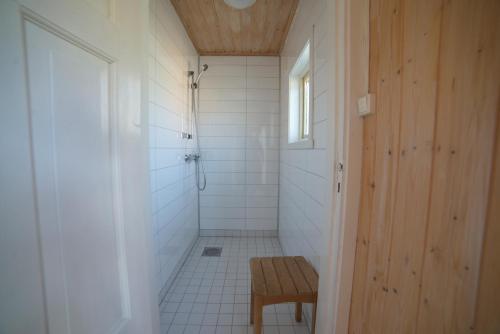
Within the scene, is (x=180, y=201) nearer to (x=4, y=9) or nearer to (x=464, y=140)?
(x=4, y=9)

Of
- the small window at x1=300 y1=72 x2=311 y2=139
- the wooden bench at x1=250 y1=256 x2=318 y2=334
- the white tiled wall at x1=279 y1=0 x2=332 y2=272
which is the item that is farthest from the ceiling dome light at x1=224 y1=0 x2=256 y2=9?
the wooden bench at x1=250 y1=256 x2=318 y2=334

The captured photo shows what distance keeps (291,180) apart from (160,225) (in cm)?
128

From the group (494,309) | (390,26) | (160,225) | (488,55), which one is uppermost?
(390,26)

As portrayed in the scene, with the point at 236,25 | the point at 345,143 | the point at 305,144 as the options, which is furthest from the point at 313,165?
the point at 236,25

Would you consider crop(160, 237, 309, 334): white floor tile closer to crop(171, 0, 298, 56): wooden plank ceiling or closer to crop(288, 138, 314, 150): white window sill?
crop(288, 138, 314, 150): white window sill

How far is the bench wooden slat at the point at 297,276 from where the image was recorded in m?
1.17

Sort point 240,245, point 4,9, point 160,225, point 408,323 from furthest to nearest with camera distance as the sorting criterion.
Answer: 1. point 240,245
2. point 160,225
3. point 408,323
4. point 4,9

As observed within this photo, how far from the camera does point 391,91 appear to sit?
26.4 inches

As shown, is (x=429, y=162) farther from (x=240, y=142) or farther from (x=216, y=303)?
(x=240, y=142)

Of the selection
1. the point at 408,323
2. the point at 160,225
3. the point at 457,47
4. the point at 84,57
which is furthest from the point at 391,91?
the point at 160,225

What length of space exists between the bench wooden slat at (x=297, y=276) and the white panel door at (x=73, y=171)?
78 centimetres

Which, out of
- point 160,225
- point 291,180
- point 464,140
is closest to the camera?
point 464,140

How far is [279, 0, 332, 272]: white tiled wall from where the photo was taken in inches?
45.8

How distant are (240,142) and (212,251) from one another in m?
1.47
